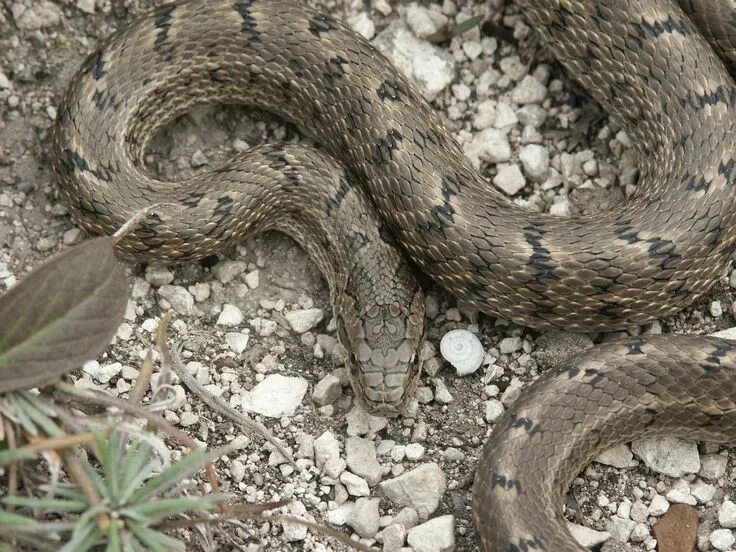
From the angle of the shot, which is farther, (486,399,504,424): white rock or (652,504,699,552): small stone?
(486,399,504,424): white rock

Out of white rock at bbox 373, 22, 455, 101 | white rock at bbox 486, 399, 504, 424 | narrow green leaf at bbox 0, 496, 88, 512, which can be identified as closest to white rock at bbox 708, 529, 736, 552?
white rock at bbox 486, 399, 504, 424

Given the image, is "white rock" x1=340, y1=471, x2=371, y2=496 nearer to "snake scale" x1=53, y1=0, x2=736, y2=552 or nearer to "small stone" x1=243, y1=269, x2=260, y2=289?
"snake scale" x1=53, y1=0, x2=736, y2=552

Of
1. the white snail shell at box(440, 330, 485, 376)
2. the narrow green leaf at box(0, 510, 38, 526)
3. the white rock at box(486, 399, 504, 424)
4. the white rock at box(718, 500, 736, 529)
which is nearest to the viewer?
the narrow green leaf at box(0, 510, 38, 526)

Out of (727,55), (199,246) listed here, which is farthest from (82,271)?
(727,55)

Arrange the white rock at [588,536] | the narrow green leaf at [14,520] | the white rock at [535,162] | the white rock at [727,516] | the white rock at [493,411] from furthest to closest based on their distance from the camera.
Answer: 1. the white rock at [535,162]
2. the white rock at [493,411]
3. the white rock at [727,516]
4. the white rock at [588,536]
5. the narrow green leaf at [14,520]

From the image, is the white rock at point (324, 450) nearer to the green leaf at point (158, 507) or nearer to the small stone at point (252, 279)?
the small stone at point (252, 279)

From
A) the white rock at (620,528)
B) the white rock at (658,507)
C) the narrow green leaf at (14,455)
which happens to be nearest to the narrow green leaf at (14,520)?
the narrow green leaf at (14,455)
